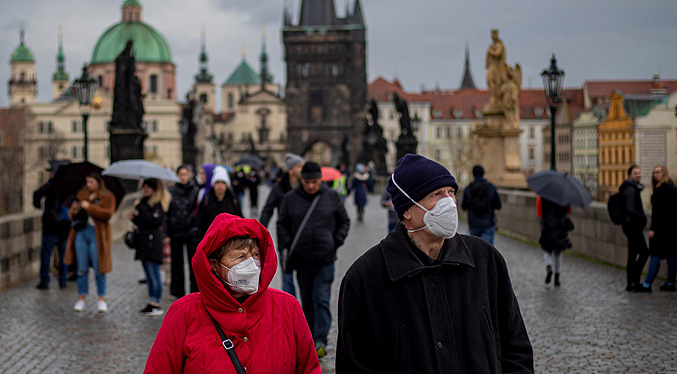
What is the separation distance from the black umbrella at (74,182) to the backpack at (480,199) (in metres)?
4.51

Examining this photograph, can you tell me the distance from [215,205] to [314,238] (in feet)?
6.22

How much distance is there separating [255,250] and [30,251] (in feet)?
35.9

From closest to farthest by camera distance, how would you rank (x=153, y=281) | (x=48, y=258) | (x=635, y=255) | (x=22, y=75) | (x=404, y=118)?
(x=153, y=281) → (x=635, y=255) → (x=48, y=258) → (x=404, y=118) → (x=22, y=75)

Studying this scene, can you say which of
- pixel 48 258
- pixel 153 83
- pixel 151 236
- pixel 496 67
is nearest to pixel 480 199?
pixel 151 236

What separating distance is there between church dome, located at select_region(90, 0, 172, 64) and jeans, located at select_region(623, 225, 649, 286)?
390 ft

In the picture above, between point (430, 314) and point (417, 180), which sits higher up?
point (417, 180)

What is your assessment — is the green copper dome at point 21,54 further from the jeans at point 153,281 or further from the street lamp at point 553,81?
the jeans at point 153,281

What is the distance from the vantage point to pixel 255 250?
3662 mm

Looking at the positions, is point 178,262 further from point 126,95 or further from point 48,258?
point 126,95

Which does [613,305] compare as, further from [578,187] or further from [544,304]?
[578,187]

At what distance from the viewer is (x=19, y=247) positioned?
13.2m

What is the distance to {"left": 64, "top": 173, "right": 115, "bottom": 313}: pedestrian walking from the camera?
10438 millimetres

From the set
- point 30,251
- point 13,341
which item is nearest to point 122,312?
point 13,341

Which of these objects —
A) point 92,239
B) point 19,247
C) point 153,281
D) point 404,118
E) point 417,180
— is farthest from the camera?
point 404,118
